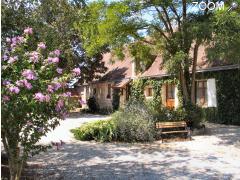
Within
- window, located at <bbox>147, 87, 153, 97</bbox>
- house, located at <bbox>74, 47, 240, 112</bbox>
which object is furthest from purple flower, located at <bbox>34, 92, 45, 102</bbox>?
window, located at <bbox>147, 87, 153, 97</bbox>

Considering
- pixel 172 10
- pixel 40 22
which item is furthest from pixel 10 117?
pixel 172 10

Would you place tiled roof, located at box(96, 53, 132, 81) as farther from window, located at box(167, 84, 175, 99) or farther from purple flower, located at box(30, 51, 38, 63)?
purple flower, located at box(30, 51, 38, 63)

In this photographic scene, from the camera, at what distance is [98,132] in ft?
53.1

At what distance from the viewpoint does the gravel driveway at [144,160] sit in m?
9.70

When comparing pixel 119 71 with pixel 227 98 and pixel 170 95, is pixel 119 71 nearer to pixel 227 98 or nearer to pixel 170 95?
pixel 170 95

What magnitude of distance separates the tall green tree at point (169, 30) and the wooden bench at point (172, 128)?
7.51ft

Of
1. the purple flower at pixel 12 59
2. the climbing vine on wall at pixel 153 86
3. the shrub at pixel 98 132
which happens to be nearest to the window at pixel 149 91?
the climbing vine on wall at pixel 153 86

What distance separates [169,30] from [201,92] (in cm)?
775

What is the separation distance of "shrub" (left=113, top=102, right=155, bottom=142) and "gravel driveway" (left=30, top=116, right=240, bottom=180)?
60 centimetres

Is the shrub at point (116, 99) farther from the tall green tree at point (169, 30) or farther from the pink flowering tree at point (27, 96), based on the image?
the pink flowering tree at point (27, 96)

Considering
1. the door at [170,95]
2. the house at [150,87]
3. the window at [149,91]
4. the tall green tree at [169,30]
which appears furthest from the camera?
the window at [149,91]

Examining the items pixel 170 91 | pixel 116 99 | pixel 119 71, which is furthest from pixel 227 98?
pixel 119 71

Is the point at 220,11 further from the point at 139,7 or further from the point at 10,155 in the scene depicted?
the point at 10,155

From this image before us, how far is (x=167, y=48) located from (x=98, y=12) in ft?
11.3
